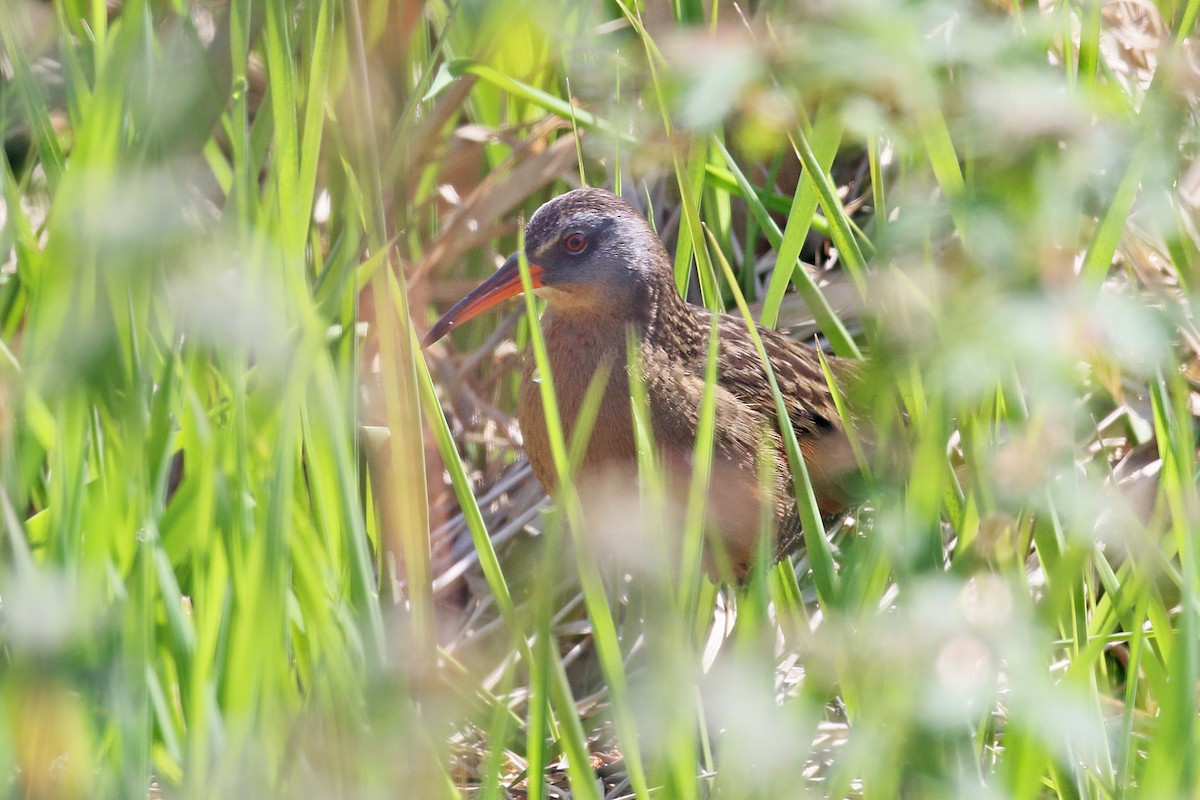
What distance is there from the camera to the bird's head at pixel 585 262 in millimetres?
2379

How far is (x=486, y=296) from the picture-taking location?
2365mm

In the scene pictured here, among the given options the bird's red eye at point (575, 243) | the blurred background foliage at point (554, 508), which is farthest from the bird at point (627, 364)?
the blurred background foliage at point (554, 508)

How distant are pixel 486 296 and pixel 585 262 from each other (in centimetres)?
21

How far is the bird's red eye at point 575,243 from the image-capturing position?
2.41 meters

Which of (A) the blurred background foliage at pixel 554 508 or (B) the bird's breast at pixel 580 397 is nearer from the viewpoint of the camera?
(A) the blurred background foliage at pixel 554 508

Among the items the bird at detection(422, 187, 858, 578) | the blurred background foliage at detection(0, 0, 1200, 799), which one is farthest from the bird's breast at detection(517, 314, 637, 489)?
the blurred background foliage at detection(0, 0, 1200, 799)

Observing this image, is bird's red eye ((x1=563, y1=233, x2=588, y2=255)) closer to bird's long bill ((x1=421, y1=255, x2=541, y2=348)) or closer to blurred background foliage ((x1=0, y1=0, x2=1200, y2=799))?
bird's long bill ((x1=421, y1=255, x2=541, y2=348))

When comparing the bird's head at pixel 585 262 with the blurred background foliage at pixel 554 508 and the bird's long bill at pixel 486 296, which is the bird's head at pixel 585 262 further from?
the blurred background foliage at pixel 554 508

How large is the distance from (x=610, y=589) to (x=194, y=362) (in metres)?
1.31

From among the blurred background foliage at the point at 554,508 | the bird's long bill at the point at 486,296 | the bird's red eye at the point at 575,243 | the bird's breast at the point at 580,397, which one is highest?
the blurred background foliage at the point at 554,508

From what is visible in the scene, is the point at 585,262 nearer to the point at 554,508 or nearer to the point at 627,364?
the point at 627,364

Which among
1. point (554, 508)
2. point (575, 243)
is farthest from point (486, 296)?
point (554, 508)

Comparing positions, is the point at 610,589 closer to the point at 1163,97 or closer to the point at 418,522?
the point at 418,522

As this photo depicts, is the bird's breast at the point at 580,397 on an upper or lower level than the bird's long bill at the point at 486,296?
lower
